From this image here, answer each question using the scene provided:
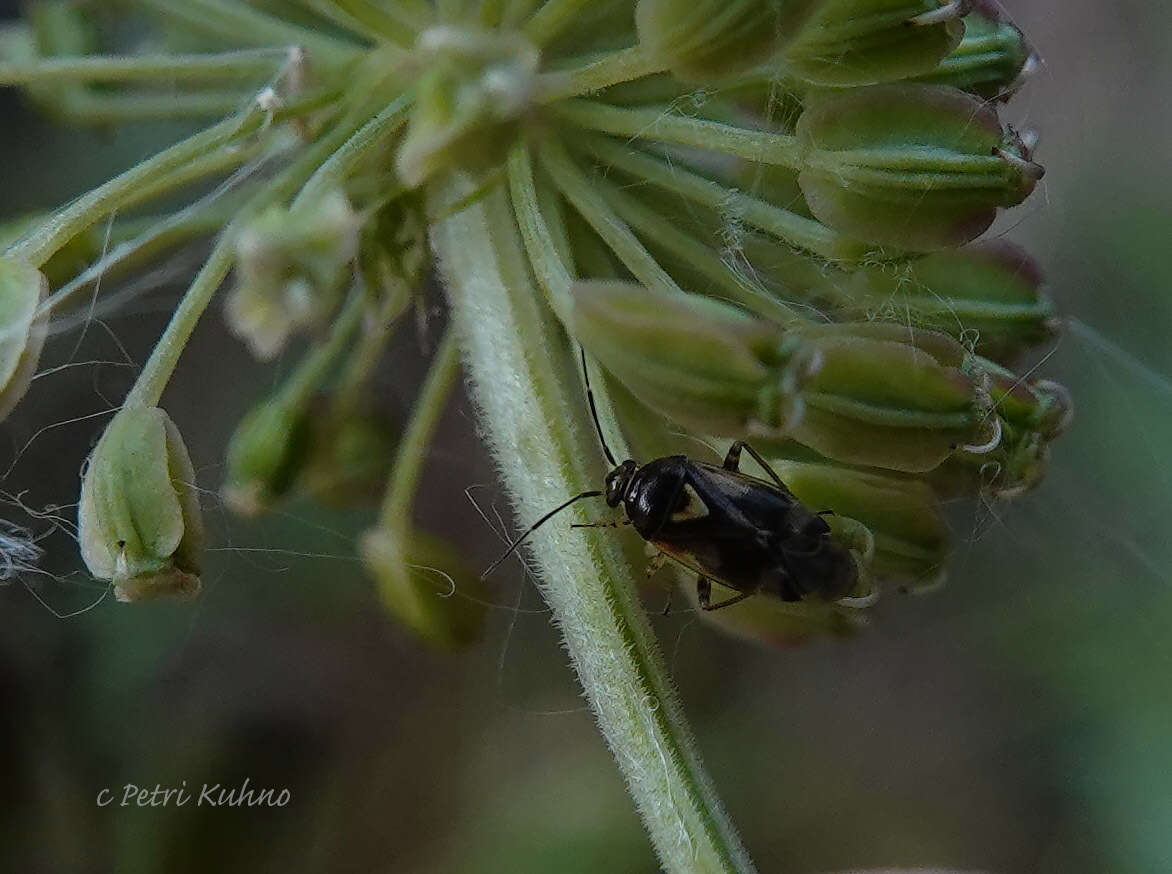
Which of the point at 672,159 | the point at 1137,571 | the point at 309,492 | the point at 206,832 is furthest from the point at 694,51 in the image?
the point at 206,832

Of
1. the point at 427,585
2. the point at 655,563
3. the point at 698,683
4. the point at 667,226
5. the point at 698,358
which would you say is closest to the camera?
the point at 698,358

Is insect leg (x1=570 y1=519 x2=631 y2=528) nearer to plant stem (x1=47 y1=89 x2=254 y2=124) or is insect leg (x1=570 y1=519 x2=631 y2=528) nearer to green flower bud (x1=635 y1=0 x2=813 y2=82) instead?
green flower bud (x1=635 y1=0 x2=813 y2=82)

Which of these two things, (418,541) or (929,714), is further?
(929,714)

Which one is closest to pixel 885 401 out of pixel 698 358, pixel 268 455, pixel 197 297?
pixel 698 358

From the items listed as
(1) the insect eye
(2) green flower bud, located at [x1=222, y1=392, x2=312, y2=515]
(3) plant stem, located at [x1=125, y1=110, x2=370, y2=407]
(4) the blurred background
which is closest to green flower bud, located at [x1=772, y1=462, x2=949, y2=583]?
(1) the insect eye

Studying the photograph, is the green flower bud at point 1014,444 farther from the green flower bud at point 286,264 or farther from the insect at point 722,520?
the green flower bud at point 286,264

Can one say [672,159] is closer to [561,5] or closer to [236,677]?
[561,5]

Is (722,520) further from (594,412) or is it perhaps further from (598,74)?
(598,74)
